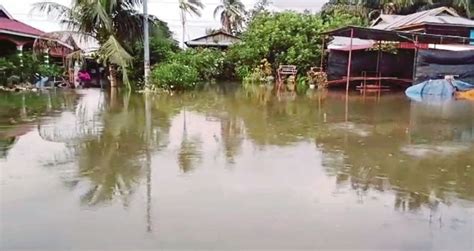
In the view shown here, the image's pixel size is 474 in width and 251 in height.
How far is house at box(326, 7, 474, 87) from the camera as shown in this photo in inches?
725

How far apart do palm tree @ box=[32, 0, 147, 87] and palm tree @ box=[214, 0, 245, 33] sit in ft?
67.8

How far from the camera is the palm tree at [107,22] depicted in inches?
719

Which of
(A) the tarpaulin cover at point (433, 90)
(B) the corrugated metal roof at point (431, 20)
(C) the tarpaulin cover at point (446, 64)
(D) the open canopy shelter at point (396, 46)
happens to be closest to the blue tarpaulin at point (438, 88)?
(A) the tarpaulin cover at point (433, 90)

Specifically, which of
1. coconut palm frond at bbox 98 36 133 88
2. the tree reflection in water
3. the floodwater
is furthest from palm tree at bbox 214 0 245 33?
the floodwater

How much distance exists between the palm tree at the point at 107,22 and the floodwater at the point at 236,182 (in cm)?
731

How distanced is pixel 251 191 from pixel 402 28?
19.6 metres

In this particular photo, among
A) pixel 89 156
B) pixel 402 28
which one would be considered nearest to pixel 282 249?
pixel 89 156

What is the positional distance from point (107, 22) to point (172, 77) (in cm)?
298

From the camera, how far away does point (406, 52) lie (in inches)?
845

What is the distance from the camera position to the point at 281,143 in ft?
27.1

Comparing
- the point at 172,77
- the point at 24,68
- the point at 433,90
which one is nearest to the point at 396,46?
the point at 433,90

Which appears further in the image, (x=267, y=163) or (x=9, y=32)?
(x=9, y=32)

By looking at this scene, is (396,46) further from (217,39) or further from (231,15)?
(231,15)

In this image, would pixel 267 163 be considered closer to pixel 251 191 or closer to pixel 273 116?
pixel 251 191
